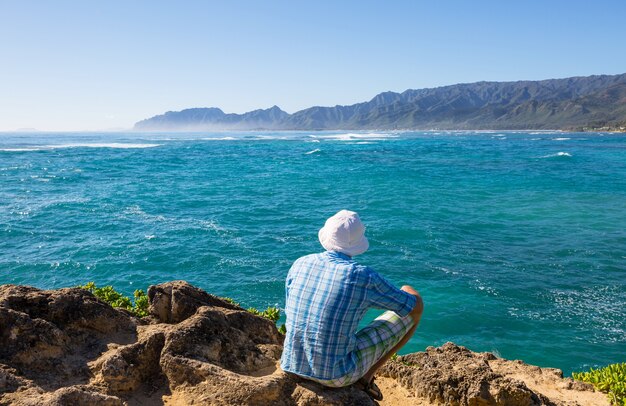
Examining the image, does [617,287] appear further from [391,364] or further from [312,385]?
[312,385]

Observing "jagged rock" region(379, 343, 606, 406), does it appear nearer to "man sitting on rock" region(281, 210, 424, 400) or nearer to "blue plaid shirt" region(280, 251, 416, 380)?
"man sitting on rock" region(281, 210, 424, 400)

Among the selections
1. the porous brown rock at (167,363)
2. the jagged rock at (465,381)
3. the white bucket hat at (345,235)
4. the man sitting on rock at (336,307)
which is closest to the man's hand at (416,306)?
the man sitting on rock at (336,307)

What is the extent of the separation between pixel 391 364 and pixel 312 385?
208cm

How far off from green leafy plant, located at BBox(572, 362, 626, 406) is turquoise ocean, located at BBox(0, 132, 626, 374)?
10.2 ft

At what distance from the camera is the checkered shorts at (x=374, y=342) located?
396 cm

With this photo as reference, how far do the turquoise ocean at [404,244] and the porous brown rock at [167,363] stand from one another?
562cm

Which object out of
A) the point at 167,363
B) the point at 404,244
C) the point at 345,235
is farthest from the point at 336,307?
the point at 404,244

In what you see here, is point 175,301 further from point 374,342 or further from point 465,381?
point 465,381

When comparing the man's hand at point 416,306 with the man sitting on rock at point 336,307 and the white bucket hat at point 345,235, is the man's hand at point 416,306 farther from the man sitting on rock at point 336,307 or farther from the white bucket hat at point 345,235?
the white bucket hat at point 345,235

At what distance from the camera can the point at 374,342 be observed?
411 centimetres

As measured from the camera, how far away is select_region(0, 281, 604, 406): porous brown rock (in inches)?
155

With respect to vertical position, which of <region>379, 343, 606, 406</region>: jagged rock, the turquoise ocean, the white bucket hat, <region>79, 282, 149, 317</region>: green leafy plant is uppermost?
the white bucket hat

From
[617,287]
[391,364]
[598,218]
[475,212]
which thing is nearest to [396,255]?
[617,287]

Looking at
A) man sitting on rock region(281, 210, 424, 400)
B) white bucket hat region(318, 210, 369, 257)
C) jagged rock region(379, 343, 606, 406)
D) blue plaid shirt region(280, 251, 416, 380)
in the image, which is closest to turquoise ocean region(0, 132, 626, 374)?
jagged rock region(379, 343, 606, 406)
